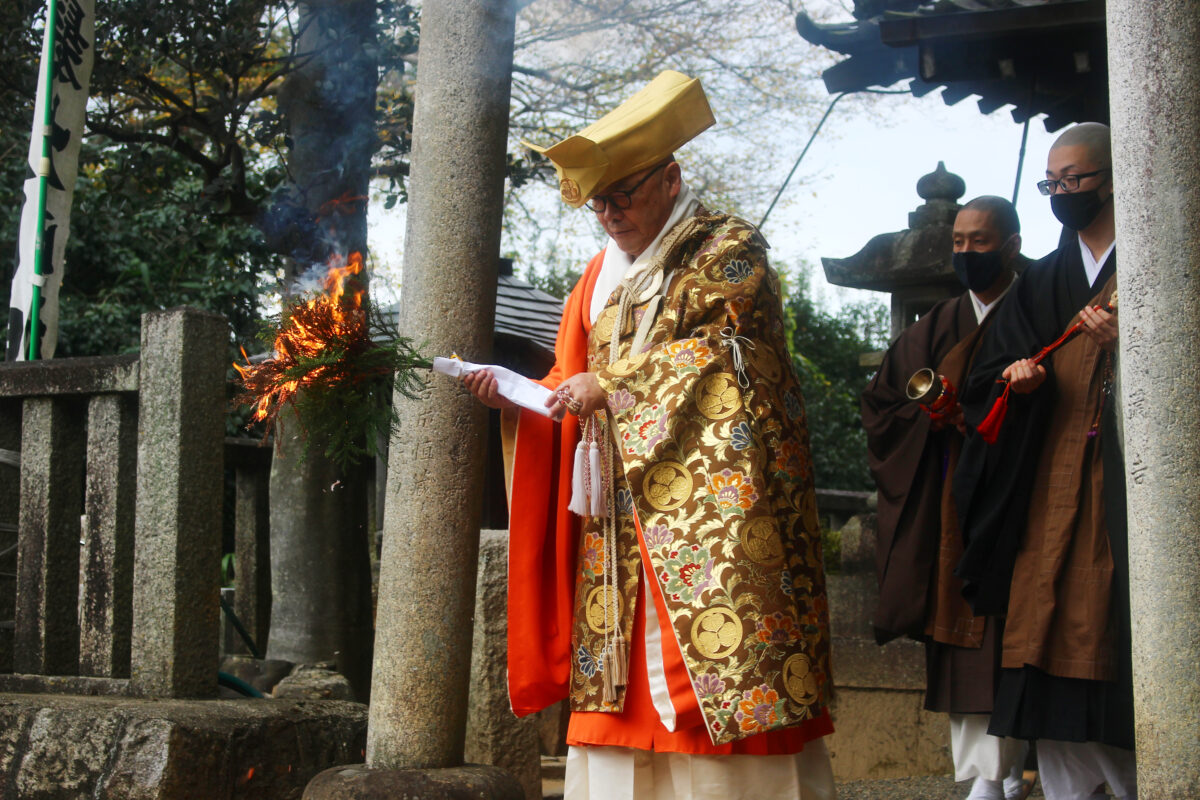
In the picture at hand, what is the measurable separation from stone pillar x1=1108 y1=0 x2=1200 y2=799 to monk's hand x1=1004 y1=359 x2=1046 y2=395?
571mm

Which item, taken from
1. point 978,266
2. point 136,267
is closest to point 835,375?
point 136,267

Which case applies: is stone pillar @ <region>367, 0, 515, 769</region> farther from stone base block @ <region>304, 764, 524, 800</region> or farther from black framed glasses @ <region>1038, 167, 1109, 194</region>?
black framed glasses @ <region>1038, 167, 1109, 194</region>

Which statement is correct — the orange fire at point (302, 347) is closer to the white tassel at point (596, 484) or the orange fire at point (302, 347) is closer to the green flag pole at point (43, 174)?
the white tassel at point (596, 484)

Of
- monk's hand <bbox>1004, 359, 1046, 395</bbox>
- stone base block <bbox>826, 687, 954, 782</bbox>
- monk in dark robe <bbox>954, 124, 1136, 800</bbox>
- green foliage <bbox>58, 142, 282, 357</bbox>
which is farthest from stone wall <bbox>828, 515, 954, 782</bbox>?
green foliage <bbox>58, 142, 282, 357</bbox>

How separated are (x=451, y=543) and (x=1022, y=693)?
5.82 ft

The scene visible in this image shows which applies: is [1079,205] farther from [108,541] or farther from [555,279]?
[555,279]

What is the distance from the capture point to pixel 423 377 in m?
3.57

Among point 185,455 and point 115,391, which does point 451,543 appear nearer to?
point 185,455

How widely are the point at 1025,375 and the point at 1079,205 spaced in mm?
597

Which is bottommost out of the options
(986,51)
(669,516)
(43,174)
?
(669,516)

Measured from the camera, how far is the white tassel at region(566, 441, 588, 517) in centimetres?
319

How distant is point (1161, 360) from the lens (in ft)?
9.47

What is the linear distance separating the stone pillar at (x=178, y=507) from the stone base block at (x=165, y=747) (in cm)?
17

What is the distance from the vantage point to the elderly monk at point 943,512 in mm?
3828
